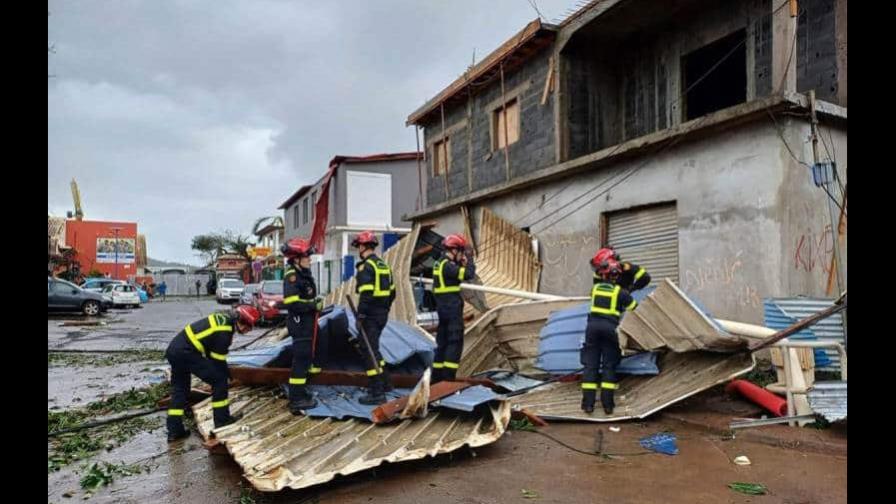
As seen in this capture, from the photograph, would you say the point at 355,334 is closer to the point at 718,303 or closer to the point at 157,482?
the point at 157,482

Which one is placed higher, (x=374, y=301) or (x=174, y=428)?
(x=374, y=301)

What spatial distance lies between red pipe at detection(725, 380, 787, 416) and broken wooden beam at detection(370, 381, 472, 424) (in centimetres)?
309

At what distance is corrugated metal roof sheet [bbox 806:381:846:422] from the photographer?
5.21 m

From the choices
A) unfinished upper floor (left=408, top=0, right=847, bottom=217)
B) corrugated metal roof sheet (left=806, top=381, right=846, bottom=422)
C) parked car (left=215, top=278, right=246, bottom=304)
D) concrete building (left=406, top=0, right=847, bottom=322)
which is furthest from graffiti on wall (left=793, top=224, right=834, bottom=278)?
parked car (left=215, top=278, right=246, bottom=304)

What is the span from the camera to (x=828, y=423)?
527cm

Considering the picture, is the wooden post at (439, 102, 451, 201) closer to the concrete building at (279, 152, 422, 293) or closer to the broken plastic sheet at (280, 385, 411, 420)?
the concrete building at (279, 152, 422, 293)

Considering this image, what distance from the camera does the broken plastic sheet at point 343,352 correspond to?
645 centimetres

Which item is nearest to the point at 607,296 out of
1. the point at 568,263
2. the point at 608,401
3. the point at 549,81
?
the point at 608,401

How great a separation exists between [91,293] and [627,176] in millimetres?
22197

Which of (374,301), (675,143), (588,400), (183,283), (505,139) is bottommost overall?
(183,283)

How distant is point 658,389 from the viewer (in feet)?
20.1

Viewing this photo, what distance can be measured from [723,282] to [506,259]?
5.24 m

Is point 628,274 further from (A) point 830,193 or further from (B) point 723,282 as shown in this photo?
(A) point 830,193
